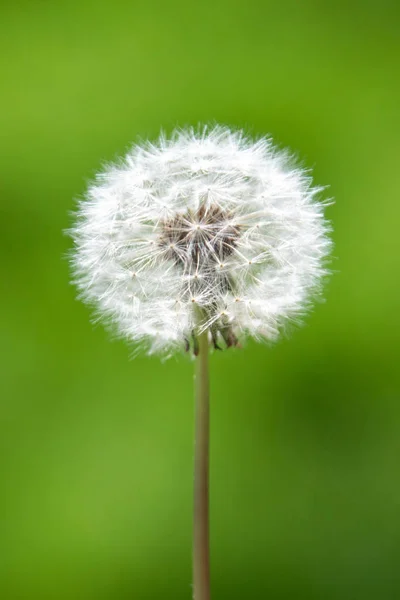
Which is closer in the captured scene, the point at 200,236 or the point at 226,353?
the point at 200,236

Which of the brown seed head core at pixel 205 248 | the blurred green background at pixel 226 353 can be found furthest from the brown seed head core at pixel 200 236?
the blurred green background at pixel 226 353

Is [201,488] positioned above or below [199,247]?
below

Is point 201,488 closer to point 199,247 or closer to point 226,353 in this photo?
point 199,247

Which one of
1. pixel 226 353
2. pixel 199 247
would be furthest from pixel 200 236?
pixel 226 353

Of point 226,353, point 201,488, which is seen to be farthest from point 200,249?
point 226,353

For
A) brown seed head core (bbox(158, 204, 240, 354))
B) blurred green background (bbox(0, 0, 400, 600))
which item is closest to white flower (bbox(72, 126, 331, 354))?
brown seed head core (bbox(158, 204, 240, 354))

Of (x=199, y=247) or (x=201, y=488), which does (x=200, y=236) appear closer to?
(x=199, y=247)

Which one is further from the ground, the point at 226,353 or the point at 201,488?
the point at 226,353
